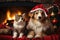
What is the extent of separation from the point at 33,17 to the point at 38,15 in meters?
0.07

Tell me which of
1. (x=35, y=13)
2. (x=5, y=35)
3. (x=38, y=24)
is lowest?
(x=5, y=35)

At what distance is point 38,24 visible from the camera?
1653 mm

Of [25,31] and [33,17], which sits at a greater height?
[33,17]

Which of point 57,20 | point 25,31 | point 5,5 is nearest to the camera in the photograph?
point 25,31

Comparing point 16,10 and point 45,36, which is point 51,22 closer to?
point 45,36

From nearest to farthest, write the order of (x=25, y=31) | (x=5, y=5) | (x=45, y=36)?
1. (x=45, y=36)
2. (x=25, y=31)
3. (x=5, y=5)

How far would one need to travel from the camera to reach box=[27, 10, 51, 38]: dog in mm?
1631

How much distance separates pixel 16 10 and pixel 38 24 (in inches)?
38.3

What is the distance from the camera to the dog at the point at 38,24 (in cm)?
163

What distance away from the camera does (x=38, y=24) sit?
5.42ft

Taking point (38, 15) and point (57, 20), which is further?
point (57, 20)

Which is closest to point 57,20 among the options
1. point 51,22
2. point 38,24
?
point 51,22

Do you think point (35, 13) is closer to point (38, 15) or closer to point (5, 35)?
point (38, 15)

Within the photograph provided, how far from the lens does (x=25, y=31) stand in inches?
65.9
